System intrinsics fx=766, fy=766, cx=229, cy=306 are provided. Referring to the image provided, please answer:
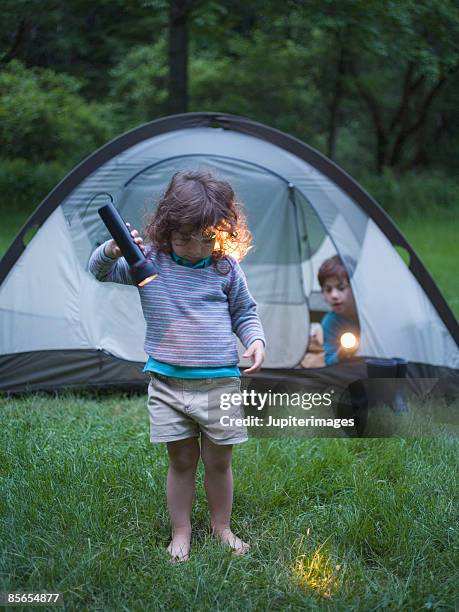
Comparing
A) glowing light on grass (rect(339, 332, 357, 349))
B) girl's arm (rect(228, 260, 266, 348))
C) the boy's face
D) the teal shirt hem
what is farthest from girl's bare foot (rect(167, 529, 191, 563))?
the boy's face

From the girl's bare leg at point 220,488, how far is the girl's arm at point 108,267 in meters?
0.53

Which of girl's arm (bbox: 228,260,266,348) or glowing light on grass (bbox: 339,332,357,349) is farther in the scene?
glowing light on grass (bbox: 339,332,357,349)

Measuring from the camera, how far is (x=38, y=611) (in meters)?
1.92

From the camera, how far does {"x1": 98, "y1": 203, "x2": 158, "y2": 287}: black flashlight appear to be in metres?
2.05

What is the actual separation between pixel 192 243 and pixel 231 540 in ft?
2.98

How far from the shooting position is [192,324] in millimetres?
2191

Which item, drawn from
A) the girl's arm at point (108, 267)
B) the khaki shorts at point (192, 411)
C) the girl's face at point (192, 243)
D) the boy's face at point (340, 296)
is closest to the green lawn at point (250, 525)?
the khaki shorts at point (192, 411)

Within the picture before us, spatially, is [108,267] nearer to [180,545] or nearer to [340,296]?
[180,545]

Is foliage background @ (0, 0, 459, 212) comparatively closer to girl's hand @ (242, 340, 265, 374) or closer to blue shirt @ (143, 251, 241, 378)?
blue shirt @ (143, 251, 241, 378)

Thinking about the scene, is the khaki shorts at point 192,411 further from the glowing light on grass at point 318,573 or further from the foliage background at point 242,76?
the foliage background at point 242,76

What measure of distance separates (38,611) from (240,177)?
293cm

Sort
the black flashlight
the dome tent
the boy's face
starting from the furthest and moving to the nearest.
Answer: the boy's face, the dome tent, the black flashlight

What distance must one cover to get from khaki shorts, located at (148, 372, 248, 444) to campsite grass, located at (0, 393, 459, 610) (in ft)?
1.16

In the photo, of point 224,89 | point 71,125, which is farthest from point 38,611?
point 224,89
